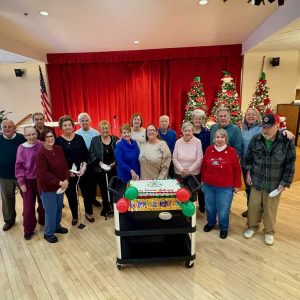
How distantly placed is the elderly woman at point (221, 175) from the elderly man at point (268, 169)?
0.22 meters

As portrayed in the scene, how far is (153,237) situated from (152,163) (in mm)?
869

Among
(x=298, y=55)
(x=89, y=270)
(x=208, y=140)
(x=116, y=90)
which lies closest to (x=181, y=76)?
(x=116, y=90)

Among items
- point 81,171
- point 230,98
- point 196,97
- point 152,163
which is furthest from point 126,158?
point 230,98

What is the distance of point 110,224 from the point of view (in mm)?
3234

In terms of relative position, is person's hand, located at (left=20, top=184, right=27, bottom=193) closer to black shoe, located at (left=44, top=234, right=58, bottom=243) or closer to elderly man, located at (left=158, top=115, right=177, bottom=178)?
black shoe, located at (left=44, top=234, right=58, bottom=243)

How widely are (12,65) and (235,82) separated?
19.4 ft

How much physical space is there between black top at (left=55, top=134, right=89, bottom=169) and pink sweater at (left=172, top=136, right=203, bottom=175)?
122cm

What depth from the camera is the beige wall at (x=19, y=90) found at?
6207 millimetres

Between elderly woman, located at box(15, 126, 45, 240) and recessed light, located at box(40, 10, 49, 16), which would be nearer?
elderly woman, located at box(15, 126, 45, 240)

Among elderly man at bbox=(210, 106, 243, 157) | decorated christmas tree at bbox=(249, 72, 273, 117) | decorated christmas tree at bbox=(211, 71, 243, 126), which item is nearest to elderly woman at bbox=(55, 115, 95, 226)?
elderly man at bbox=(210, 106, 243, 157)

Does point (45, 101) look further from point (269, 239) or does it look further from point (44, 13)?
point (269, 239)

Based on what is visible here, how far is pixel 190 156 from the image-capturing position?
2.91 meters

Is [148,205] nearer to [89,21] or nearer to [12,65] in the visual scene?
[89,21]

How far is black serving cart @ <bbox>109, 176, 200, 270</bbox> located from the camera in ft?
7.20
